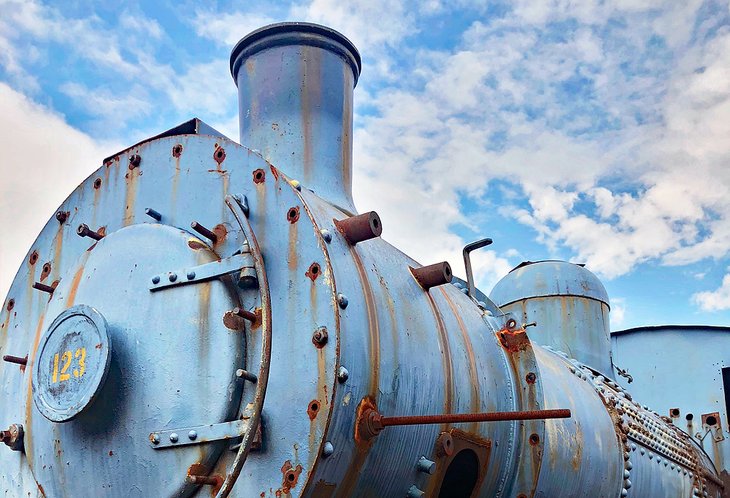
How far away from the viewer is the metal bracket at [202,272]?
240cm

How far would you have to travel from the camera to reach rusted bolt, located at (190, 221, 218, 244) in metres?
2.51

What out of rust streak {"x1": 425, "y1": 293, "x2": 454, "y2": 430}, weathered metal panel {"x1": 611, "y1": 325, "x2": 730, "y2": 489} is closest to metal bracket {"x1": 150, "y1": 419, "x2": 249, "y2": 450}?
rust streak {"x1": 425, "y1": 293, "x2": 454, "y2": 430}

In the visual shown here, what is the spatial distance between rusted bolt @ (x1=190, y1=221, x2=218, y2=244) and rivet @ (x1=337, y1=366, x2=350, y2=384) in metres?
0.65

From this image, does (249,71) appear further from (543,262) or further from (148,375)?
(543,262)

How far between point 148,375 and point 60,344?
1.05 ft

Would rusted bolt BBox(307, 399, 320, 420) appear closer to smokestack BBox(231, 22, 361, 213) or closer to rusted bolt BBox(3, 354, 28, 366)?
smokestack BBox(231, 22, 361, 213)

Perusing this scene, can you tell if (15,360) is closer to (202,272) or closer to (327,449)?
(202,272)

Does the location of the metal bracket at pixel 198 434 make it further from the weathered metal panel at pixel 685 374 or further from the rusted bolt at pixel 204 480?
the weathered metal panel at pixel 685 374

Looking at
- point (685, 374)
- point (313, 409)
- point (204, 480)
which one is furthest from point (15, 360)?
point (685, 374)

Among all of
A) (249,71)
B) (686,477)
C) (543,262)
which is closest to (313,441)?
(249,71)

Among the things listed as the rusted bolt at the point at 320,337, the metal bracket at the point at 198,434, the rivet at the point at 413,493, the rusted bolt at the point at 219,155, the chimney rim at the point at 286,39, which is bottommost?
the rivet at the point at 413,493

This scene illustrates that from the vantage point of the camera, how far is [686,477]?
17.5ft

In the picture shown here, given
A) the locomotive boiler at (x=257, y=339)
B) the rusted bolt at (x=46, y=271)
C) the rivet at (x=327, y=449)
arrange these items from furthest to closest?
the rusted bolt at (x=46, y=271) < the locomotive boiler at (x=257, y=339) < the rivet at (x=327, y=449)

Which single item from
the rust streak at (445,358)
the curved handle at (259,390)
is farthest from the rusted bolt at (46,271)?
the rust streak at (445,358)
